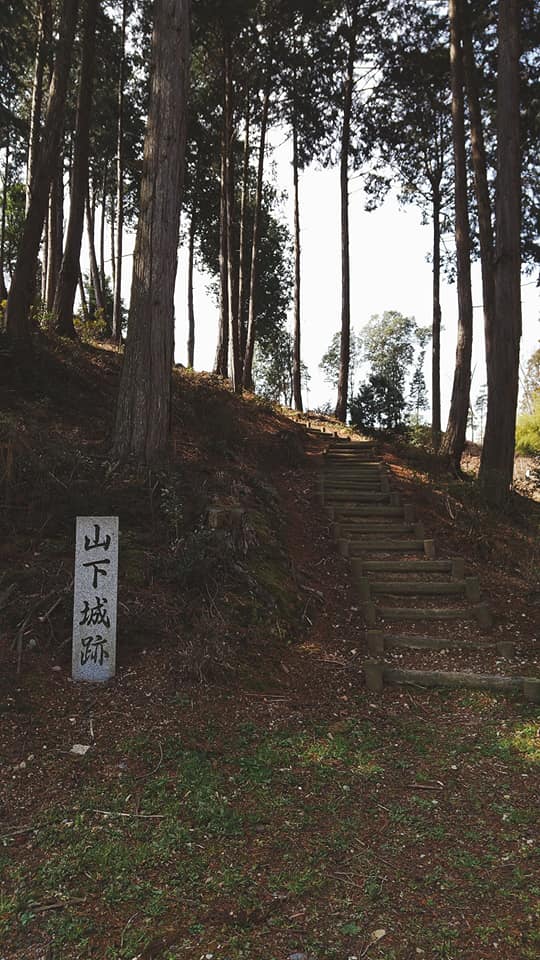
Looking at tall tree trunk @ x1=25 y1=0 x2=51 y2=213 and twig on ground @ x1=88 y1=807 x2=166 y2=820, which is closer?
twig on ground @ x1=88 y1=807 x2=166 y2=820

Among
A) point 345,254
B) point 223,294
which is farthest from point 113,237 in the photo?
point 345,254

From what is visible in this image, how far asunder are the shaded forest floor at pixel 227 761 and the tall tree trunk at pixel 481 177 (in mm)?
7392

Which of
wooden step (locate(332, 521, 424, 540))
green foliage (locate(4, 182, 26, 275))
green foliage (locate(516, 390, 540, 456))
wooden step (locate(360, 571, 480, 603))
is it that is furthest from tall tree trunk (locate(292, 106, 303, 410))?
wooden step (locate(360, 571, 480, 603))

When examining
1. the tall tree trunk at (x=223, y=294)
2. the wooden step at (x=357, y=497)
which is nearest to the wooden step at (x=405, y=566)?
the wooden step at (x=357, y=497)

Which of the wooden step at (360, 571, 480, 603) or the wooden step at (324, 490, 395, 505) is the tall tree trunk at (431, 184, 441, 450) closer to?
the wooden step at (324, 490, 395, 505)

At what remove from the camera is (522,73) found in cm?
1292

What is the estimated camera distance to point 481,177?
1276 cm

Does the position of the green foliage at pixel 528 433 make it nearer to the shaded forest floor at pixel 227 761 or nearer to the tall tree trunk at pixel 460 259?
the tall tree trunk at pixel 460 259

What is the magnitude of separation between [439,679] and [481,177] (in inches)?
452

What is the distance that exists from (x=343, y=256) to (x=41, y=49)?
29.4ft

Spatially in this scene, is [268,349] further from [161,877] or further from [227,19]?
[161,877]

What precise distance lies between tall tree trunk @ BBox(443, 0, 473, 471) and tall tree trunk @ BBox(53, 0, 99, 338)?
6890 millimetres

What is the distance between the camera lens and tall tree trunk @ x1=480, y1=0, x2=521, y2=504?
33.2ft

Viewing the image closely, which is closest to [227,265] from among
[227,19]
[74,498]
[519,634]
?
[227,19]
